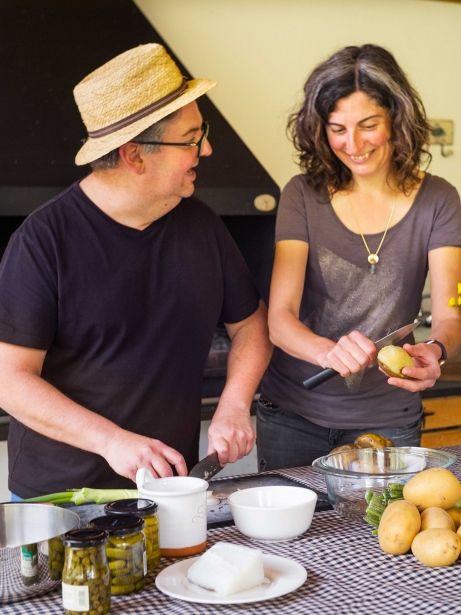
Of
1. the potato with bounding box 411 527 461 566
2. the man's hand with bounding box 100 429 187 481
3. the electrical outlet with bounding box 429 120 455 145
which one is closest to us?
the potato with bounding box 411 527 461 566

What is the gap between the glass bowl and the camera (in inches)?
61.6

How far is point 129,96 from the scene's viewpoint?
73.7 inches

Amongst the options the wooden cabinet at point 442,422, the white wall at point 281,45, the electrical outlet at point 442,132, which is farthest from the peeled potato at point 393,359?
the electrical outlet at point 442,132

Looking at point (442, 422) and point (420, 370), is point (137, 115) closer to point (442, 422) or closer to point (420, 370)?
point (420, 370)

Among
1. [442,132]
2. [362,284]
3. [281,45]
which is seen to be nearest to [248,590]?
[362,284]

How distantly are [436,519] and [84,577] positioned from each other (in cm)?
55

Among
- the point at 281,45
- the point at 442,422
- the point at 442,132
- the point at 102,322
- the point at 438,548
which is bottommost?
the point at 442,422

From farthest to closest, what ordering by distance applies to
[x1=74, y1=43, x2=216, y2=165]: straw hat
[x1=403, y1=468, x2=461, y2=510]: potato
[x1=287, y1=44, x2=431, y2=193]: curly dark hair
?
[x1=287, y1=44, x2=431, y2=193]: curly dark hair → [x1=74, y1=43, x2=216, y2=165]: straw hat → [x1=403, y1=468, x2=461, y2=510]: potato

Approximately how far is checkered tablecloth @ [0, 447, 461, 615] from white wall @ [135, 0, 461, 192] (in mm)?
2410

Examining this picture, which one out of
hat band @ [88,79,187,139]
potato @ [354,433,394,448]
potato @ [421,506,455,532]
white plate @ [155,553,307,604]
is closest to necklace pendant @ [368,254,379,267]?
potato @ [354,433,394,448]

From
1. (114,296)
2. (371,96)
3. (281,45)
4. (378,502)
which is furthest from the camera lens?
(281,45)

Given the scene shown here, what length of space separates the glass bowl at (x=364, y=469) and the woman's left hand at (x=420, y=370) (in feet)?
0.69

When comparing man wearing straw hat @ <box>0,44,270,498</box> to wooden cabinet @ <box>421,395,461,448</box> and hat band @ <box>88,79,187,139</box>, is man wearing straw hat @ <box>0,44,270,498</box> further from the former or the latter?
wooden cabinet @ <box>421,395,461,448</box>

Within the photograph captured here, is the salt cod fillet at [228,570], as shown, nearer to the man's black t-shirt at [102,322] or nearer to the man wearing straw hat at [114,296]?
the man wearing straw hat at [114,296]
